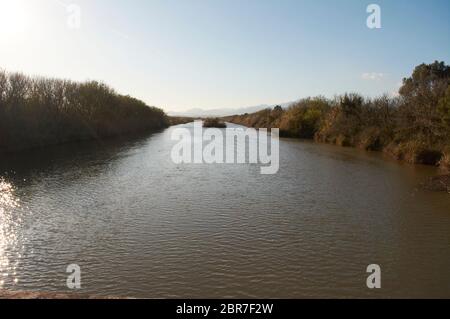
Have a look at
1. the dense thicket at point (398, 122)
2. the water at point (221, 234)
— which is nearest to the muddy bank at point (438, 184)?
the water at point (221, 234)

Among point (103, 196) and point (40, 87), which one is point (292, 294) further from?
point (40, 87)

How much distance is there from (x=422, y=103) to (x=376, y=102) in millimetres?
12397

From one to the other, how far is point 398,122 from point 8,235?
34293mm

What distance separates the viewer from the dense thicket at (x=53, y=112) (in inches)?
1308

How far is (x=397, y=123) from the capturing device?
120 ft

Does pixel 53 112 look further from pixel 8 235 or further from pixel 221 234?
pixel 221 234

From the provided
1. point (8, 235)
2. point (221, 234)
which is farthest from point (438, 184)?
point (8, 235)

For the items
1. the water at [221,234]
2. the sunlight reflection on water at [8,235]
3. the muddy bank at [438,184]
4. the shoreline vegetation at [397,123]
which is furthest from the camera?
the shoreline vegetation at [397,123]

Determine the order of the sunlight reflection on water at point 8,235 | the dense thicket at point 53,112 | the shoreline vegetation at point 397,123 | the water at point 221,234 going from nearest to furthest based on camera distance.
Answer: the water at point 221,234 → the sunlight reflection on water at point 8,235 → the shoreline vegetation at point 397,123 → the dense thicket at point 53,112

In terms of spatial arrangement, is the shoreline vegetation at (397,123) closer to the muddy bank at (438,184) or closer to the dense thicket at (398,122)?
the dense thicket at (398,122)

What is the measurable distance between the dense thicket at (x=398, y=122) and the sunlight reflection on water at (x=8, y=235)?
2520cm

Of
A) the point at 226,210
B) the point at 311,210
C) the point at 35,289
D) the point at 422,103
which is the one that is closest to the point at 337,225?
the point at 311,210

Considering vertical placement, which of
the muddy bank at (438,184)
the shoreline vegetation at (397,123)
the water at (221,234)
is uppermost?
the shoreline vegetation at (397,123)
